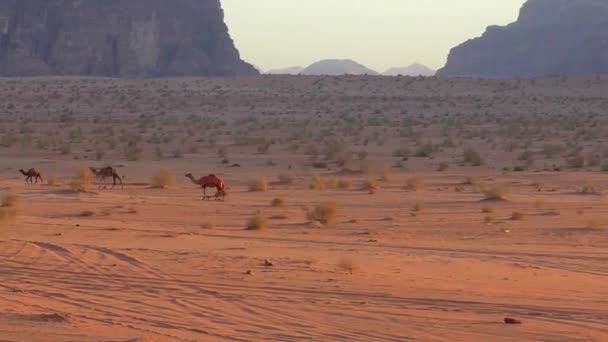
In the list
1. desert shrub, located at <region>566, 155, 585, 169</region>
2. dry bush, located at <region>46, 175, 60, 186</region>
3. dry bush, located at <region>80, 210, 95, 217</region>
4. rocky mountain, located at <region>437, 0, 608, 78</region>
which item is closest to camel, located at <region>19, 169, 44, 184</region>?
dry bush, located at <region>46, 175, 60, 186</region>

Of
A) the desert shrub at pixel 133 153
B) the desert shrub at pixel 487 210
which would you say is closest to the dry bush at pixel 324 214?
the desert shrub at pixel 487 210

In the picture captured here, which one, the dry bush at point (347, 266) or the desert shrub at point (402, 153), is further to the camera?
the desert shrub at point (402, 153)

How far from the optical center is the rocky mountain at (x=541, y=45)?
144 meters

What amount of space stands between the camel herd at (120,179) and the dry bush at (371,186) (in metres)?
3.21

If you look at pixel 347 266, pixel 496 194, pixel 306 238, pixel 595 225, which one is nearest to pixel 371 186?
pixel 496 194

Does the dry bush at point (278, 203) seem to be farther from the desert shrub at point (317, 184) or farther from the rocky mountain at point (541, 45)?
the rocky mountain at point (541, 45)

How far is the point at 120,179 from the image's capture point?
25172 millimetres

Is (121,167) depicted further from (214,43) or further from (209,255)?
(214,43)

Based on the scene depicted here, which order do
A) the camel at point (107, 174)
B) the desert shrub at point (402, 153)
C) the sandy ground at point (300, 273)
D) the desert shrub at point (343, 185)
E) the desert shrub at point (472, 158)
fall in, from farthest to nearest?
1. the desert shrub at point (402, 153)
2. the desert shrub at point (472, 158)
3. the desert shrub at point (343, 185)
4. the camel at point (107, 174)
5. the sandy ground at point (300, 273)

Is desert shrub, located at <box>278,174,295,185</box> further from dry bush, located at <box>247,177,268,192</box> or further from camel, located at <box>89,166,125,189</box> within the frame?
camel, located at <box>89,166,125,189</box>

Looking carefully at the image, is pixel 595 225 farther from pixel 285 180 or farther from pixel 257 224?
pixel 285 180

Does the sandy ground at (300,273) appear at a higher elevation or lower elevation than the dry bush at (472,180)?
lower

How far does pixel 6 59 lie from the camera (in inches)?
4449

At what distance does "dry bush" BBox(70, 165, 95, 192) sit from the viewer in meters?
23.5
